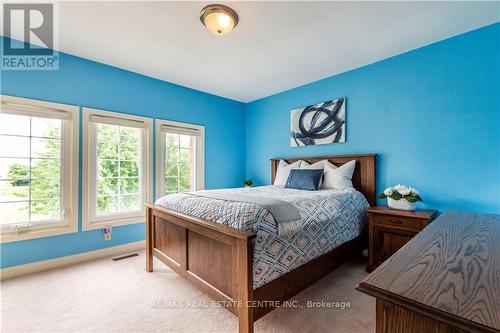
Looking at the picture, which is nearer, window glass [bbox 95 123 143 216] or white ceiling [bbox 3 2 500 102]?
white ceiling [bbox 3 2 500 102]

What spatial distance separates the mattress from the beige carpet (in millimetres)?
395

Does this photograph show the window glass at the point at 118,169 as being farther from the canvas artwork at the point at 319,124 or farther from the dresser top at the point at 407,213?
the dresser top at the point at 407,213

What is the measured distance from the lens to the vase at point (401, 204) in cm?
233

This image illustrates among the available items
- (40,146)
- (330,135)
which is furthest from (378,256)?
(40,146)

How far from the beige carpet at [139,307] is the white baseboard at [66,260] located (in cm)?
10

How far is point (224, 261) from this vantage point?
157 centimetres

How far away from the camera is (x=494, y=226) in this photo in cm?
133

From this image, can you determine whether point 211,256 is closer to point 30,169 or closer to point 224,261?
point 224,261

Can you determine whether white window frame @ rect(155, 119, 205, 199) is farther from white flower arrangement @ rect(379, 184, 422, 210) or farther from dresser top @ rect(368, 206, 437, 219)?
white flower arrangement @ rect(379, 184, 422, 210)

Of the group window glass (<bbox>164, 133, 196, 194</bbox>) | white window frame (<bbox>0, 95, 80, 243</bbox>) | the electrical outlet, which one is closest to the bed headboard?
window glass (<bbox>164, 133, 196, 194</bbox>)

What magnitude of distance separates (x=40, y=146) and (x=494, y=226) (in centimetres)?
407

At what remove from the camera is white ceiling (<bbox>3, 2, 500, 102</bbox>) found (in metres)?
1.94

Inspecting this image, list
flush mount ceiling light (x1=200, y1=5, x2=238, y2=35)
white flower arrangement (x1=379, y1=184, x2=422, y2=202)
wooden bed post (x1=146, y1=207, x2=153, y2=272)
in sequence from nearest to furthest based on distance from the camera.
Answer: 1. flush mount ceiling light (x1=200, y1=5, x2=238, y2=35)
2. white flower arrangement (x1=379, y1=184, x2=422, y2=202)
3. wooden bed post (x1=146, y1=207, x2=153, y2=272)

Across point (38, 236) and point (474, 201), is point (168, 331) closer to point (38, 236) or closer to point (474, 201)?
point (38, 236)
